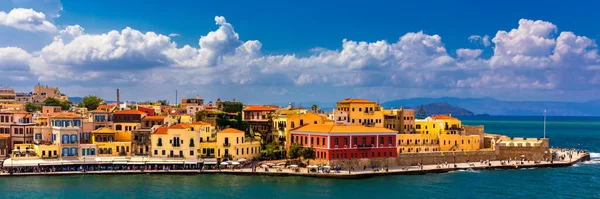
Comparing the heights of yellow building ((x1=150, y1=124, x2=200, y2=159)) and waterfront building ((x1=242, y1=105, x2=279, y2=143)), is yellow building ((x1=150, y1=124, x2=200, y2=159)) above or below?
below

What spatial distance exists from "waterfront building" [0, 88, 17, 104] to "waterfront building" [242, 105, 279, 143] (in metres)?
68.0

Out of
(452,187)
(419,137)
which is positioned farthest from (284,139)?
(452,187)

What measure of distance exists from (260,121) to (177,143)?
14682 mm

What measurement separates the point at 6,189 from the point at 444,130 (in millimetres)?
56557

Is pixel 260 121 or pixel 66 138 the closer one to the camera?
pixel 66 138

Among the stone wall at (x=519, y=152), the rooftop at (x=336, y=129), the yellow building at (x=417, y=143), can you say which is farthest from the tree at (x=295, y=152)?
the stone wall at (x=519, y=152)

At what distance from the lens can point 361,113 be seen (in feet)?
266

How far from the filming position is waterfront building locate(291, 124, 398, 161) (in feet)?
218

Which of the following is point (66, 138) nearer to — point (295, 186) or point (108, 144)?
point (108, 144)

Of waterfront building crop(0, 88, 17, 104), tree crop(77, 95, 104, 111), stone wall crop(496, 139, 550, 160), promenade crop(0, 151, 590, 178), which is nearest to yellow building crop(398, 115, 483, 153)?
stone wall crop(496, 139, 550, 160)

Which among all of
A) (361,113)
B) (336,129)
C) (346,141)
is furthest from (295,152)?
(361,113)

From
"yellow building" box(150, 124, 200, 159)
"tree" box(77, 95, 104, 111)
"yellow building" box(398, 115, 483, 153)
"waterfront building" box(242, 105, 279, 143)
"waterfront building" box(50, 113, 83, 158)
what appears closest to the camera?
"waterfront building" box(50, 113, 83, 158)

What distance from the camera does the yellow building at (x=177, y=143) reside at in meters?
67.7

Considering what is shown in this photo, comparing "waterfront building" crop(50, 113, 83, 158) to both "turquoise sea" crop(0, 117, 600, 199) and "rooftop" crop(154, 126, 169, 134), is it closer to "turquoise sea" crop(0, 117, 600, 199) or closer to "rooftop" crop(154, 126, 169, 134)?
"turquoise sea" crop(0, 117, 600, 199)
